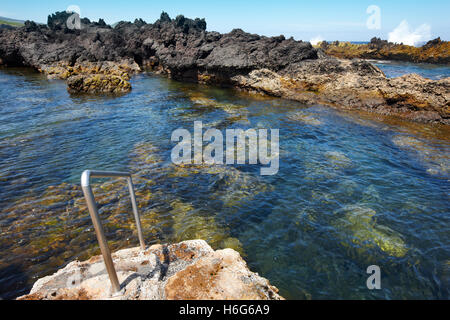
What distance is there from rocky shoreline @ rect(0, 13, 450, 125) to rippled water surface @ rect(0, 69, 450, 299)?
3.39 meters

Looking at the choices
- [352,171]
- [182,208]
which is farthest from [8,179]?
[352,171]

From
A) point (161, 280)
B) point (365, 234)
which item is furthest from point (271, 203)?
point (161, 280)

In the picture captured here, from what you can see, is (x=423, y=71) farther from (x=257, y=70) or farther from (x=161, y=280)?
(x=161, y=280)

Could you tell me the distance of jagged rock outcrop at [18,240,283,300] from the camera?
335 cm

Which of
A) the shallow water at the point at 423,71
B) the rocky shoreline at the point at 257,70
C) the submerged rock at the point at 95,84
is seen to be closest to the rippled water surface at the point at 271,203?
the rocky shoreline at the point at 257,70

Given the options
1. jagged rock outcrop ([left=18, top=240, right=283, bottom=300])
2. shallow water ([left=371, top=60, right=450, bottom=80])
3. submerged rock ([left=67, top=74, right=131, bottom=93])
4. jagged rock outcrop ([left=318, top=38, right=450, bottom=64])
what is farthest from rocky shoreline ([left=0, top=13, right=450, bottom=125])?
jagged rock outcrop ([left=318, top=38, right=450, bottom=64])

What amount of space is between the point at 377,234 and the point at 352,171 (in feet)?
12.5

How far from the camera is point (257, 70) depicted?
24.7 m

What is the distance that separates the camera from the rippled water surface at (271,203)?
5391 millimetres

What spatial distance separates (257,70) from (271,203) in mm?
19889

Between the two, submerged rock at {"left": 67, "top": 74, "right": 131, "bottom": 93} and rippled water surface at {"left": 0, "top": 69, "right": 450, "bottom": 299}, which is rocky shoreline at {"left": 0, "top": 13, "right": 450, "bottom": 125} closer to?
submerged rock at {"left": 67, "top": 74, "right": 131, "bottom": 93}

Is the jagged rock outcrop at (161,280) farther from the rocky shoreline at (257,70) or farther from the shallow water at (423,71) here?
the shallow water at (423,71)

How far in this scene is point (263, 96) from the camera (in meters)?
24.0
